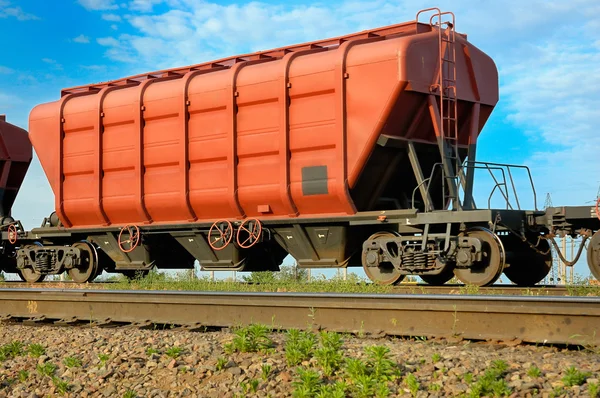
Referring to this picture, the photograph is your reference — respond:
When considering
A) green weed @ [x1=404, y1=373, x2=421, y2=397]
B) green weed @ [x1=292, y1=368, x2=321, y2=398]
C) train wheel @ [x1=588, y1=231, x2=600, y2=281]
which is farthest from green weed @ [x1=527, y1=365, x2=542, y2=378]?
train wheel @ [x1=588, y1=231, x2=600, y2=281]

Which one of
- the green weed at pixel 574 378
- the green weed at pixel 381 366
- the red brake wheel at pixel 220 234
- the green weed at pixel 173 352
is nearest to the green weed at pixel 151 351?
the green weed at pixel 173 352

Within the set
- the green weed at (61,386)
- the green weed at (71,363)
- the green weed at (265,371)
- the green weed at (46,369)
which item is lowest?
the green weed at (61,386)

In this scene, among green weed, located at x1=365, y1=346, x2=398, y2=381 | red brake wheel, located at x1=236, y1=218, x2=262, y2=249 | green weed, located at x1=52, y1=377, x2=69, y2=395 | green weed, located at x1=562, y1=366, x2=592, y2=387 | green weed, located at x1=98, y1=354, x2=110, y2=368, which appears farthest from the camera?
red brake wheel, located at x1=236, y1=218, x2=262, y2=249

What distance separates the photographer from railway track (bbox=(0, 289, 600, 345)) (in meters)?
6.48

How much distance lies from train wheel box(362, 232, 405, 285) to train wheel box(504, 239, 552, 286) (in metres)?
1.99

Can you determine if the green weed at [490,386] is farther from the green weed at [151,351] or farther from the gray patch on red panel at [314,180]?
the gray patch on red panel at [314,180]

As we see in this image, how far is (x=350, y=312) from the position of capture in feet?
24.7

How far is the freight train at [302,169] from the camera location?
11.5 meters

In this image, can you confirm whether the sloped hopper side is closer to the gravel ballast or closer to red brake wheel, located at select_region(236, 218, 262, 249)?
red brake wheel, located at select_region(236, 218, 262, 249)

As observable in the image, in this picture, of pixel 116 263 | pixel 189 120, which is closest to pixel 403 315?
pixel 189 120

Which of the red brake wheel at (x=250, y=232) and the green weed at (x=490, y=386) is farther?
the red brake wheel at (x=250, y=232)

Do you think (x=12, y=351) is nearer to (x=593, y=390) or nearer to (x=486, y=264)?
(x=593, y=390)

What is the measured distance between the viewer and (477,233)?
430 inches

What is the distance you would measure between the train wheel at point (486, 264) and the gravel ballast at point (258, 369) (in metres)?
4.07
